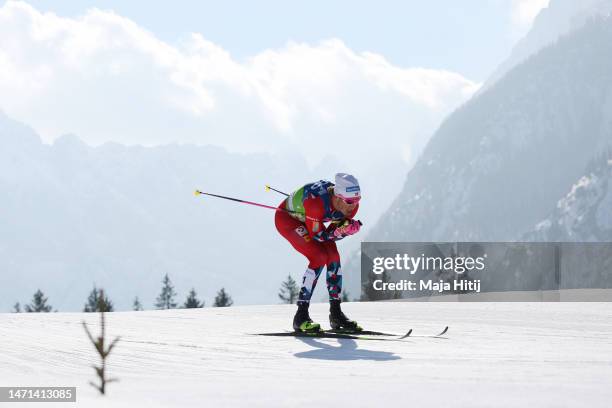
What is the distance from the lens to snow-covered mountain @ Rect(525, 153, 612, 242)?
16375 centimetres

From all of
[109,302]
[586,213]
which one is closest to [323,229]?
[109,302]

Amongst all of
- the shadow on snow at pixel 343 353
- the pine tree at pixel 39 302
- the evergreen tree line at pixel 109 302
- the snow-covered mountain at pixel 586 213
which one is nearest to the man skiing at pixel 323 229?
the shadow on snow at pixel 343 353

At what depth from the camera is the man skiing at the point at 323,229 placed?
7.83 meters

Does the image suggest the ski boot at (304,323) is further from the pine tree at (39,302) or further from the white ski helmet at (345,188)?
the pine tree at (39,302)

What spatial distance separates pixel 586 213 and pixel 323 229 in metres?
173

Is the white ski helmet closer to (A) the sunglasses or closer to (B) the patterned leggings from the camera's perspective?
(A) the sunglasses

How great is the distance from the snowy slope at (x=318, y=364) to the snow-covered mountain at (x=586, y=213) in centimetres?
16156

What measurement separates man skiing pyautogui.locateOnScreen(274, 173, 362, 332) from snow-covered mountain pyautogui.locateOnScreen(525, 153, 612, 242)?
16146cm

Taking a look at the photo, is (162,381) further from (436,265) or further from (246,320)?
(436,265)

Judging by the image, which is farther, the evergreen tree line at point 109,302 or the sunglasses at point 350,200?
the sunglasses at point 350,200

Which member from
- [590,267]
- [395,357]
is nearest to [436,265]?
[590,267]

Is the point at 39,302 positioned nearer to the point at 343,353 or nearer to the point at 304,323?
the point at 304,323

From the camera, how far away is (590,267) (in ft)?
62.1

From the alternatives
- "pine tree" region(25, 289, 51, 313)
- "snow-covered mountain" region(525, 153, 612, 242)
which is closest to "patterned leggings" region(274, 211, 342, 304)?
"pine tree" region(25, 289, 51, 313)
